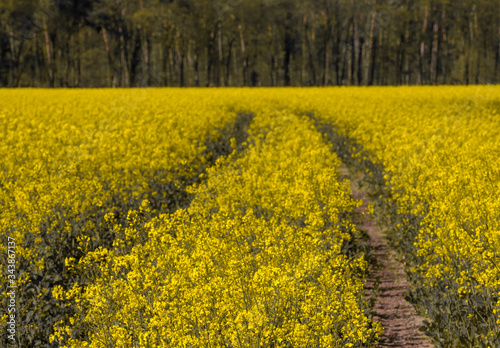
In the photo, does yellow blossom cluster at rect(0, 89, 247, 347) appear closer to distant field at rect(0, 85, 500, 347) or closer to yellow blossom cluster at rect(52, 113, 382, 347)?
distant field at rect(0, 85, 500, 347)

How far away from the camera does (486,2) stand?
189ft

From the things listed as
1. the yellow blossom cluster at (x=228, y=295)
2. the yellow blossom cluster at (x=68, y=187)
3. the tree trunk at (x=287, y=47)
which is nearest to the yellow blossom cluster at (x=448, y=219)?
the yellow blossom cluster at (x=228, y=295)

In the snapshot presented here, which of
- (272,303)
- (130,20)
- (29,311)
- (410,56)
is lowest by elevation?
(29,311)

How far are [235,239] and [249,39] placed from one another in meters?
56.4

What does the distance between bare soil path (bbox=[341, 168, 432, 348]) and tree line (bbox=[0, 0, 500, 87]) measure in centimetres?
4897

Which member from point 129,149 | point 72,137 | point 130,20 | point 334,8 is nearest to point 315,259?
point 129,149

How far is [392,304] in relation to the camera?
6820 mm

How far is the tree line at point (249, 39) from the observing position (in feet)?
185

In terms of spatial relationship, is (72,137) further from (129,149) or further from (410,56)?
(410,56)

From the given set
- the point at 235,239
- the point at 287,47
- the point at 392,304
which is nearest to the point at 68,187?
the point at 235,239

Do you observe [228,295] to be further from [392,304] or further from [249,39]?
[249,39]

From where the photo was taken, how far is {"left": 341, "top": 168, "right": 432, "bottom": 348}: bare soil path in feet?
19.4

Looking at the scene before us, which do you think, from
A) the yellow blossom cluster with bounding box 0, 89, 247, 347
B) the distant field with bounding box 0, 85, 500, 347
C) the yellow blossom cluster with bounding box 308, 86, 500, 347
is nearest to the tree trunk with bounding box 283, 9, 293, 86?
the yellow blossom cluster with bounding box 0, 89, 247, 347

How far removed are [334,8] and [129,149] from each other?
55.5 meters
